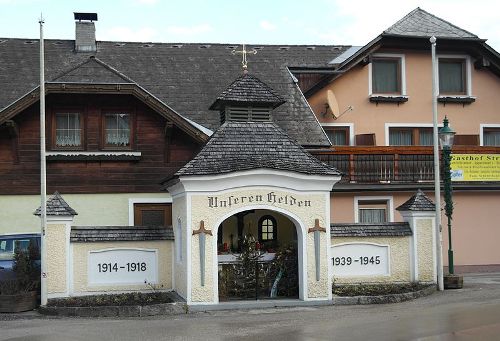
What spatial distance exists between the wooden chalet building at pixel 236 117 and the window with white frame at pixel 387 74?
41 millimetres

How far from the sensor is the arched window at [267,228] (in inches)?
888

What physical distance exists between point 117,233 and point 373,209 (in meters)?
10.0

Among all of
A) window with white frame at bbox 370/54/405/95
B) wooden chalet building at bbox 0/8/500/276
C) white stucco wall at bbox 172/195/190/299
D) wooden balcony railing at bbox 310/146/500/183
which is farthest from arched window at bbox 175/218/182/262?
window with white frame at bbox 370/54/405/95

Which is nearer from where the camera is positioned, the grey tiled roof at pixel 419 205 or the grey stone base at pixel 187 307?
the grey stone base at pixel 187 307

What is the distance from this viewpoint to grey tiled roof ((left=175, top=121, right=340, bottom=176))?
1736 centimetres

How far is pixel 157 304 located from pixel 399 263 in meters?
6.36

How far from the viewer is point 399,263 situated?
19.5m

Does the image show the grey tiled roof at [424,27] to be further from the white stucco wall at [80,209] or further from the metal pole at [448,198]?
the white stucco wall at [80,209]

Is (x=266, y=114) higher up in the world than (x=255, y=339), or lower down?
higher up

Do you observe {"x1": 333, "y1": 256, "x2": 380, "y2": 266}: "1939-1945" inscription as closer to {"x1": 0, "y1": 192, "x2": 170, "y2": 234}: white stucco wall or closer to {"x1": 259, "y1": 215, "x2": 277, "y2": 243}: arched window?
{"x1": 259, "y1": 215, "x2": 277, "y2": 243}: arched window

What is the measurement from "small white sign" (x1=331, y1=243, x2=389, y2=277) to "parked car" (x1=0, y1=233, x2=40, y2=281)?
713cm

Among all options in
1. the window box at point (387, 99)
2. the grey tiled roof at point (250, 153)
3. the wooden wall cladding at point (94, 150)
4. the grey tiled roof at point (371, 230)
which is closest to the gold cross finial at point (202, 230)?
the grey tiled roof at point (250, 153)

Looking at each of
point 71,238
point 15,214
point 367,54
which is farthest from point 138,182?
point 367,54

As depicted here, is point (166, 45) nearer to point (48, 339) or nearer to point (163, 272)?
point (163, 272)
